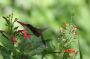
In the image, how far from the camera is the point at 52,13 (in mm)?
2393

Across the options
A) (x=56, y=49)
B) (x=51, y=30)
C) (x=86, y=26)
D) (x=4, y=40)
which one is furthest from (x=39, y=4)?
(x=4, y=40)

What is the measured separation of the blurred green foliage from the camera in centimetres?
235

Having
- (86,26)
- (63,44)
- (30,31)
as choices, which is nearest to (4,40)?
(30,31)

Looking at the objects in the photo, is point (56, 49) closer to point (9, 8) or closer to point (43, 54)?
point (43, 54)

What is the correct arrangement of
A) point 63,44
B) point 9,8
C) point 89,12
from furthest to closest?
1. point 89,12
2. point 9,8
3. point 63,44

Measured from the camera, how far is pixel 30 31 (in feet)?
4.07

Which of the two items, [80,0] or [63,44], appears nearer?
[63,44]

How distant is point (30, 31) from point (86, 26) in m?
1.25

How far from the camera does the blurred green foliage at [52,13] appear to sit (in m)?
2.35

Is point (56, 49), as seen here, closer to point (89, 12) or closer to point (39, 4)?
point (39, 4)

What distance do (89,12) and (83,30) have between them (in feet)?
0.42

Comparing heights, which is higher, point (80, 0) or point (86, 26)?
point (80, 0)

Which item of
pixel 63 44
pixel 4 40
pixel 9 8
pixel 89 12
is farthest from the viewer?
pixel 89 12

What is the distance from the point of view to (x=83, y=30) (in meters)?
2.47
